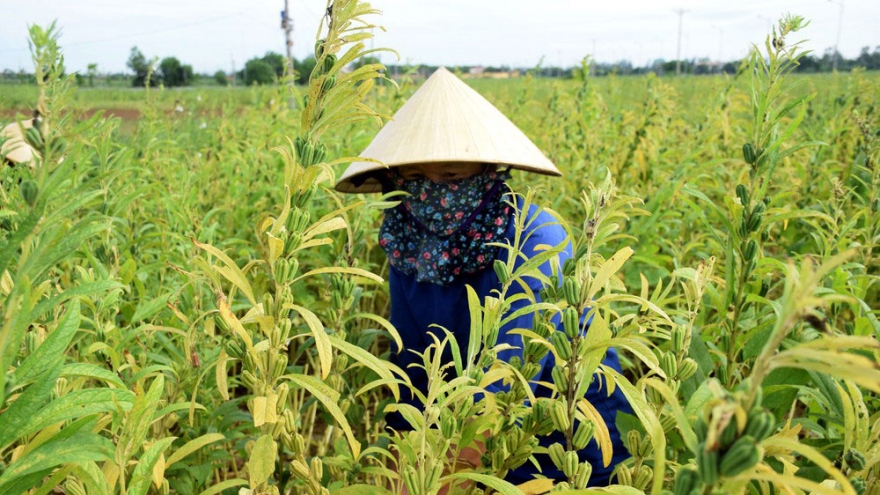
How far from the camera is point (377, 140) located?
1864 millimetres

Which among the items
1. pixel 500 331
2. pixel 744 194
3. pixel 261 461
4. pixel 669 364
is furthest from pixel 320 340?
pixel 744 194

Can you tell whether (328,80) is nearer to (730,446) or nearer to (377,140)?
(730,446)

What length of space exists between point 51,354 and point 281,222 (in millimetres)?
325

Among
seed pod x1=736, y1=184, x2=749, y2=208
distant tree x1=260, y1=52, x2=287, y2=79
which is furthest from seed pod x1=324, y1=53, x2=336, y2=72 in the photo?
distant tree x1=260, y1=52, x2=287, y2=79

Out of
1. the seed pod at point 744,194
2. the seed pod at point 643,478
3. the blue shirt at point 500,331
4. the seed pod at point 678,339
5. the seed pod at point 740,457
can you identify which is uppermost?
the seed pod at point 744,194

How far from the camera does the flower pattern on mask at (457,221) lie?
70.2 inches

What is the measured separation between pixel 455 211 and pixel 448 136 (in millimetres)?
222

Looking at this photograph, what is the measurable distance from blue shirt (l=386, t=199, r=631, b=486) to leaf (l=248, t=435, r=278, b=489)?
2.31 feet

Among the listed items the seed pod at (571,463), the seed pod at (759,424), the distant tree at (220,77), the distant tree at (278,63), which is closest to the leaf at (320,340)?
the seed pod at (571,463)

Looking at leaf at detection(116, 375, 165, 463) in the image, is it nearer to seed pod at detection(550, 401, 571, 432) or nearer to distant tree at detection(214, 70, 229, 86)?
seed pod at detection(550, 401, 571, 432)

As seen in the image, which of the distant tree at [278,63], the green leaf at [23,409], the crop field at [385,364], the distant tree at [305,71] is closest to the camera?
the crop field at [385,364]

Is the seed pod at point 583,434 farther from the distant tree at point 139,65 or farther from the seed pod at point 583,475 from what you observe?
the distant tree at point 139,65

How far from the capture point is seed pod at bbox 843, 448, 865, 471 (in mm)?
906

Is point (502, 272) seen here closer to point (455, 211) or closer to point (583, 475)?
point (583, 475)
